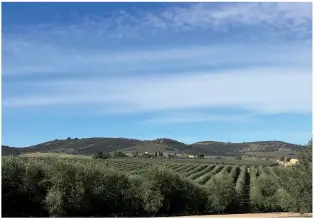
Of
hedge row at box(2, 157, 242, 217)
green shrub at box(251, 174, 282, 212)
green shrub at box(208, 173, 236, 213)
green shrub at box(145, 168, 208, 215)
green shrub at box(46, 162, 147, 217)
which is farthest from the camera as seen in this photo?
green shrub at box(251, 174, 282, 212)

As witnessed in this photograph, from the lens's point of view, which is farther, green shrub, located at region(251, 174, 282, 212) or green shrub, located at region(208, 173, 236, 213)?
green shrub, located at region(251, 174, 282, 212)

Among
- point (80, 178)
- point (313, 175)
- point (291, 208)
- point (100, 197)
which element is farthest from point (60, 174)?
point (313, 175)

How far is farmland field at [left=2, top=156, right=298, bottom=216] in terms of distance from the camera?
4822 centimetres

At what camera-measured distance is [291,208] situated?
3444cm

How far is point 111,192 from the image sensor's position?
172 feet

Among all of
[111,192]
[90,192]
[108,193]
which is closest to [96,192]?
[90,192]

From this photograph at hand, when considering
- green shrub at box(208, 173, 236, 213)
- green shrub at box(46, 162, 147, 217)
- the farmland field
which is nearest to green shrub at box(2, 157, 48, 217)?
the farmland field

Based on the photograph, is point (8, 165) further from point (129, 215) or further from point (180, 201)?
point (180, 201)

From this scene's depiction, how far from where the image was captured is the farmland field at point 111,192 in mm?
48219

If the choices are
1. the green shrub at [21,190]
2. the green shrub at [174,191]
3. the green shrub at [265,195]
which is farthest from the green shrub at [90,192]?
the green shrub at [265,195]

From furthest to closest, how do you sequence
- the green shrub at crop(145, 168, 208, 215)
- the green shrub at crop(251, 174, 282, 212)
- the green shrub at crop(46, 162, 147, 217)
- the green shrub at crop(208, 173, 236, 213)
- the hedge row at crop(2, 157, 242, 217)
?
the green shrub at crop(251, 174, 282, 212), the green shrub at crop(208, 173, 236, 213), the green shrub at crop(145, 168, 208, 215), the green shrub at crop(46, 162, 147, 217), the hedge row at crop(2, 157, 242, 217)

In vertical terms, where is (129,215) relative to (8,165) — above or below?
below

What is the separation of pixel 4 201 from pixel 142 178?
55.7ft

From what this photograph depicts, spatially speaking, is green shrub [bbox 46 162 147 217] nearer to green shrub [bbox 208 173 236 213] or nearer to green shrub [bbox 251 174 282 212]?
green shrub [bbox 208 173 236 213]
